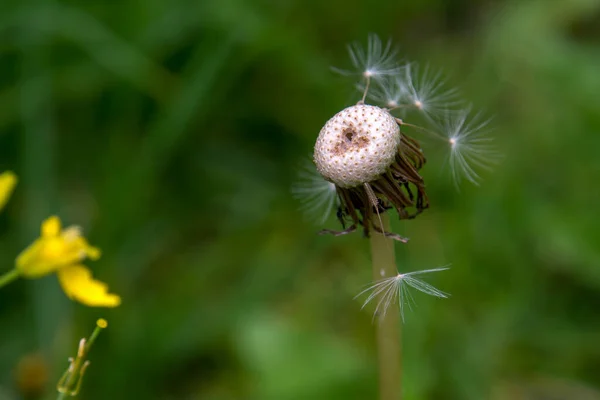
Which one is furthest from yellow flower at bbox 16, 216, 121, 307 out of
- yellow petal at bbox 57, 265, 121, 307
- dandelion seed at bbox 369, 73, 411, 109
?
dandelion seed at bbox 369, 73, 411, 109

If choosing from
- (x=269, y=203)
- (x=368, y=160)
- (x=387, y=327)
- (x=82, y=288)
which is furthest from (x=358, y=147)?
(x=269, y=203)

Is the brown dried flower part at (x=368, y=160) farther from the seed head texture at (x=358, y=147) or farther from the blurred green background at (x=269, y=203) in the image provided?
the blurred green background at (x=269, y=203)

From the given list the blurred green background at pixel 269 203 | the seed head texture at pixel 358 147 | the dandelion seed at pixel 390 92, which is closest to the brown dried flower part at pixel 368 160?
the seed head texture at pixel 358 147

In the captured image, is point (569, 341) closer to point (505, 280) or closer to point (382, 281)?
point (505, 280)

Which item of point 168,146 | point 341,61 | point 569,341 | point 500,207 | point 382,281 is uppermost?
point 341,61

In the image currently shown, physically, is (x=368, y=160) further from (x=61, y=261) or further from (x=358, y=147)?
(x=61, y=261)

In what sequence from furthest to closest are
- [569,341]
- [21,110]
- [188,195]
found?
[188,195]
[21,110]
[569,341]

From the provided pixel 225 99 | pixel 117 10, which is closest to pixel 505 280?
pixel 225 99
